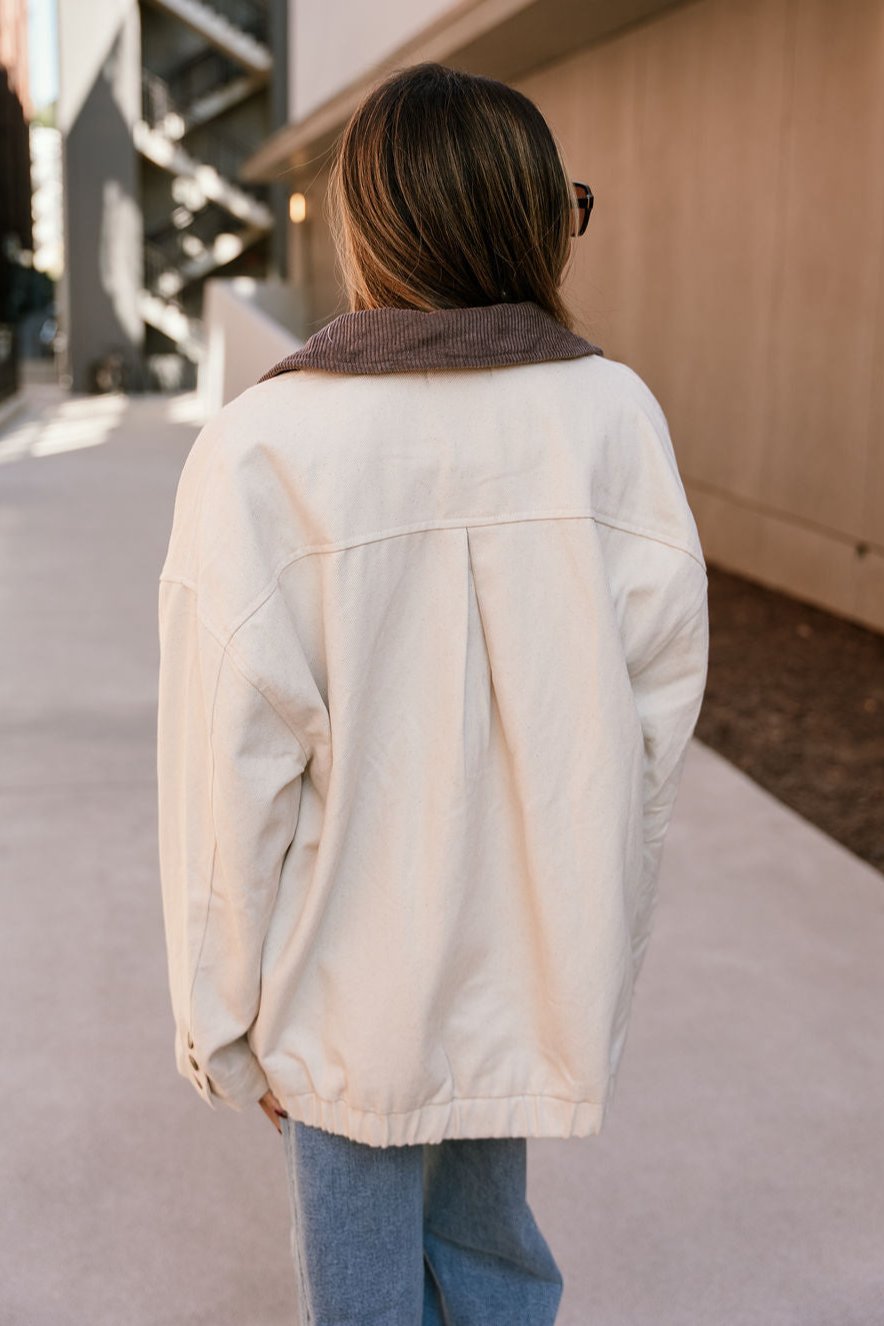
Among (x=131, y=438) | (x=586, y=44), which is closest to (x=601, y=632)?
(x=586, y=44)

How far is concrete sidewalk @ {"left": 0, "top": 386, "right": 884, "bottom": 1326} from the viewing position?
2.42 meters

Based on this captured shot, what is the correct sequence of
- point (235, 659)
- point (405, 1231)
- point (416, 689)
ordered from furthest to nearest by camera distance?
point (405, 1231) → point (416, 689) → point (235, 659)

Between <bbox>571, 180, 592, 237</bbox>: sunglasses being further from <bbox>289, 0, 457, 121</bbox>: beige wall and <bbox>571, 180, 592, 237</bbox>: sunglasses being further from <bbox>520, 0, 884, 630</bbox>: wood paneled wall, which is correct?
<bbox>289, 0, 457, 121</bbox>: beige wall

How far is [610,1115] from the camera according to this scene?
296cm

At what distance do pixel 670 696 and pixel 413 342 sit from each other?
1.74 feet

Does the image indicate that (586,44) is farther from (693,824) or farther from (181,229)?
(181,229)

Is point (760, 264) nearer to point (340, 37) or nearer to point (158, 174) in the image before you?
point (340, 37)

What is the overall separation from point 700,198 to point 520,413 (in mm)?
9087

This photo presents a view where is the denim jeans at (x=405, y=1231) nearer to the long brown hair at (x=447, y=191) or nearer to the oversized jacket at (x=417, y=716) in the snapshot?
the oversized jacket at (x=417, y=716)

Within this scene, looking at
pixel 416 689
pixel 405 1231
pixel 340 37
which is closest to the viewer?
pixel 416 689

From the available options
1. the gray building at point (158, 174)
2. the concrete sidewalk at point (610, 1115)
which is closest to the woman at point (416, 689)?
the concrete sidewalk at point (610, 1115)

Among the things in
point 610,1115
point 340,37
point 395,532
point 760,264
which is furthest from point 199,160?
point 395,532

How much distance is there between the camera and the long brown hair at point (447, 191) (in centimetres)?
137

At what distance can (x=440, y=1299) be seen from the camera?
72.6 inches
